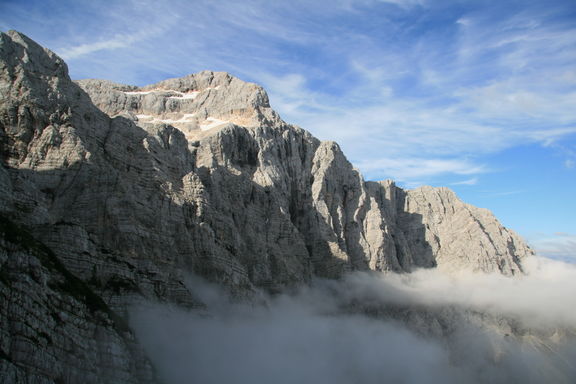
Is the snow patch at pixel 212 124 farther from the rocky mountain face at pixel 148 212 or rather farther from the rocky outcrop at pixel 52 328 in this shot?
the rocky outcrop at pixel 52 328

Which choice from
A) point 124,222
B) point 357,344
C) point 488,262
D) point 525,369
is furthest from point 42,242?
point 488,262

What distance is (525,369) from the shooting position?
149000 millimetres

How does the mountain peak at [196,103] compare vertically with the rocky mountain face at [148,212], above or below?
above

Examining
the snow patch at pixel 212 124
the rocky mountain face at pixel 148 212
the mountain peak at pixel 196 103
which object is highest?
the mountain peak at pixel 196 103

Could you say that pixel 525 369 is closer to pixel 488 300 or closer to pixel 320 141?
pixel 488 300

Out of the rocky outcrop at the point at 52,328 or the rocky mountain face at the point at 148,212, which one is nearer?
the rocky outcrop at the point at 52,328

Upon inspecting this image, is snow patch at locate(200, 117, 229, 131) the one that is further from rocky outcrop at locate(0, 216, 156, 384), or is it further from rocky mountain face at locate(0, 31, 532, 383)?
rocky outcrop at locate(0, 216, 156, 384)

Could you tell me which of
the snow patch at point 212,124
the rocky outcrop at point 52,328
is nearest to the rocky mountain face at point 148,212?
the rocky outcrop at point 52,328

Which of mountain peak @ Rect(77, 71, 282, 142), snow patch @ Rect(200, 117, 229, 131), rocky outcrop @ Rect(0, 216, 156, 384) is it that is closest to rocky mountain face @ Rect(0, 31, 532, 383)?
rocky outcrop @ Rect(0, 216, 156, 384)

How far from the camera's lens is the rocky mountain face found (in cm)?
6331

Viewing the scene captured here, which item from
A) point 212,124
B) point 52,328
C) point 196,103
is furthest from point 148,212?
point 196,103

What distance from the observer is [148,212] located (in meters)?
93.1

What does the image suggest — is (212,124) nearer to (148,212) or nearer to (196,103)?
(196,103)

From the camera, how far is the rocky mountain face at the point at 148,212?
63.3 metres
